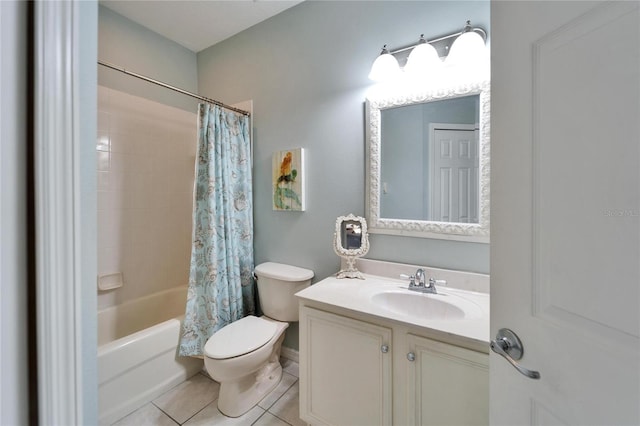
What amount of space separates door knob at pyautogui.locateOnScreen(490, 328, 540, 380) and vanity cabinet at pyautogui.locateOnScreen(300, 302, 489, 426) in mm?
342

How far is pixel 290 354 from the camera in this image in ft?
6.67

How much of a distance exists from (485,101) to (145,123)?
2.40 m

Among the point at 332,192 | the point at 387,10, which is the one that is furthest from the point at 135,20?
the point at 332,192

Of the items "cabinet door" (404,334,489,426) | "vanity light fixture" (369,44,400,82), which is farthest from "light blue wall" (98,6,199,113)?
"cabinet door" (404,334,489,426)

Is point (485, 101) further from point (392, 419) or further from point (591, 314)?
point (392, 419)

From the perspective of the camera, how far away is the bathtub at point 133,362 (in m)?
1.45

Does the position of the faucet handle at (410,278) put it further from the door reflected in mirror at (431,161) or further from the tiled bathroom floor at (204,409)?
the tiled bathroom floor at (204,409)

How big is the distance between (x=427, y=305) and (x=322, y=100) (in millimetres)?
1439

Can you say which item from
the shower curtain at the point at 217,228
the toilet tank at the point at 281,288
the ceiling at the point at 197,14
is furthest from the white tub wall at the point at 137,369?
the ceiling at the point at 197,14

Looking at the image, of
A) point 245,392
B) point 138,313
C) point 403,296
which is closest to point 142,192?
point 138,313

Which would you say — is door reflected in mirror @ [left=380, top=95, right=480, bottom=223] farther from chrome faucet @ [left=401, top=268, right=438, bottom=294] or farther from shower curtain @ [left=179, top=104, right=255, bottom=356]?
shower curtain @ [left=179, top=104, right=255, bottom=356]

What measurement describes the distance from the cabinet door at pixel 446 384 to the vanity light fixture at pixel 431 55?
1.33 metres

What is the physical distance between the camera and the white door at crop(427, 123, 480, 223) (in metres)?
1.37

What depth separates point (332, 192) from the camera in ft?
5.99
